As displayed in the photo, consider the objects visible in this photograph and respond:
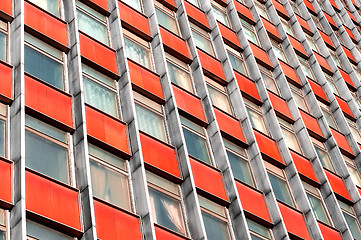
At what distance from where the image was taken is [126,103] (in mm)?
24344

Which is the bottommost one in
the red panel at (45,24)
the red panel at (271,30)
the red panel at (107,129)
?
the red panel at (107,129)

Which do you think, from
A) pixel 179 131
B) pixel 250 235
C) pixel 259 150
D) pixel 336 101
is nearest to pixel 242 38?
pixel 336 101

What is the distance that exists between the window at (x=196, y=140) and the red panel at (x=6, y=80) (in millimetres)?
7272

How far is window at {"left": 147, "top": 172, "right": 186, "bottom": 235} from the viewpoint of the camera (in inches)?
856

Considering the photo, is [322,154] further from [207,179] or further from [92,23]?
[92,23]

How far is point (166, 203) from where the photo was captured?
22.4 metres

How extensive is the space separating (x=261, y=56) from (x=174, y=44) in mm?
7107

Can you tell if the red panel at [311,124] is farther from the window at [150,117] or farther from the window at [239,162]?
the window at [150,117]

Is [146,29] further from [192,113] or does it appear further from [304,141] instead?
[304,141]

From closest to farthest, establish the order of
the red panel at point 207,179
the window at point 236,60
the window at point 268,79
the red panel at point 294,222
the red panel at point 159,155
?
the red panel at point 159,155
the red panel at point 207,179
the red panel at point 294,222
the window at point 236,60
the window at point 268,79

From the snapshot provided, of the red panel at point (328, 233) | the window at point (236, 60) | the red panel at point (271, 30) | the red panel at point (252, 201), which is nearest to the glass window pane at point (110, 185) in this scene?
the red panel at point (252, 201)

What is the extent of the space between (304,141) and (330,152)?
206 centimetres

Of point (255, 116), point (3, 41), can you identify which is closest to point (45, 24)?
point (3, 41)

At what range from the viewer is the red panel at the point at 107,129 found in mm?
22108
